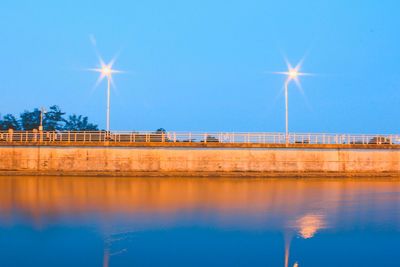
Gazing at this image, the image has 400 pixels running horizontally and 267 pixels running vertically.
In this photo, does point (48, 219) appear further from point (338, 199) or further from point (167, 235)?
Answer: point (338, 199)

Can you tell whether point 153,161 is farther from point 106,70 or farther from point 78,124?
point 78,124

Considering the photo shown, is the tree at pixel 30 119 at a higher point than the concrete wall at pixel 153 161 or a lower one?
higher

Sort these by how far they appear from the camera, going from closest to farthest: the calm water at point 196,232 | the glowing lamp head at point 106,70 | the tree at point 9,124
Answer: the calm water at point 196,232, the glowing lamp head at point 106,70, the tree at point 9,124

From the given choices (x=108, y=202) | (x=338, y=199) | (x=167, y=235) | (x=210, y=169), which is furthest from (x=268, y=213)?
(x=210, y=169)

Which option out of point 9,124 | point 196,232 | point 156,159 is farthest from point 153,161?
point 9,124

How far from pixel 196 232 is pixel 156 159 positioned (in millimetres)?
20327

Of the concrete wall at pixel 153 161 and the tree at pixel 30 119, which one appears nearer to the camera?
the concrete wall at pixel 153 161

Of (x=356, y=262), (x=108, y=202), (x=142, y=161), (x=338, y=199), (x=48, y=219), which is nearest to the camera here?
(x=356, y=262)

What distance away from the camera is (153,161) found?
1140 inches

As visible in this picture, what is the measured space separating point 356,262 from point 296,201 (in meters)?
8.12

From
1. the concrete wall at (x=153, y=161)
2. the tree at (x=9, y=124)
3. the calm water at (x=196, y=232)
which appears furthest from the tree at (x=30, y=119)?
the calm water at (x=196, y=232)

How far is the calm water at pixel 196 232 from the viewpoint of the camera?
22.4 feet

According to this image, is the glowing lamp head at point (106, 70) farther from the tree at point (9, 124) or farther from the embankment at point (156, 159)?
the tree at point (9, 124)

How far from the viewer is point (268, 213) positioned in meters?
11.7
